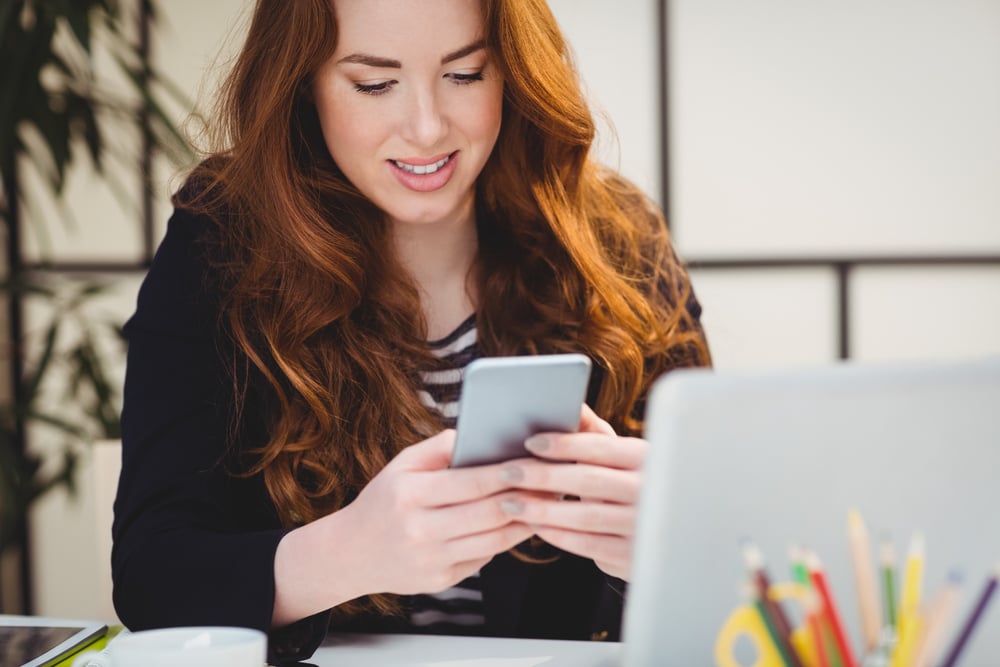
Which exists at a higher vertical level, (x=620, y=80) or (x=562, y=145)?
(x=620, y=80)

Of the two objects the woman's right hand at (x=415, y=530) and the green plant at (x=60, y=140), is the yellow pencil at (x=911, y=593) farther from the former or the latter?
the green plant at (x=60, y=140)

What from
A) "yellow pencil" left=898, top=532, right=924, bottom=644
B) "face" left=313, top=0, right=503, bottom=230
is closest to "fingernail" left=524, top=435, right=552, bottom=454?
"yellow pencil" left=898, top=532, right=924, bottom=644

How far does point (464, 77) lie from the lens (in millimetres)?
1187

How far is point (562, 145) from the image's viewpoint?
1.34 m

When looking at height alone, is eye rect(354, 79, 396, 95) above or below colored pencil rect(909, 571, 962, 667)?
above

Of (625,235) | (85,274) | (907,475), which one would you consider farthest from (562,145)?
(85,274)

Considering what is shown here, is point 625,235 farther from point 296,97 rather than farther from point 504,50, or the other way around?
point 296,97

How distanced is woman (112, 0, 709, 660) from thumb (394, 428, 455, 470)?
0.37 feet

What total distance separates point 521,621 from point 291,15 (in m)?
0.74

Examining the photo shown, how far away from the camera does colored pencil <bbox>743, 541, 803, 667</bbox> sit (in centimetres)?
54

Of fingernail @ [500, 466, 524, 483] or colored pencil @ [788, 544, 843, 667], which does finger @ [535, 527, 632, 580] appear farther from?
colored pencil @ [788, 544, 843, 667]

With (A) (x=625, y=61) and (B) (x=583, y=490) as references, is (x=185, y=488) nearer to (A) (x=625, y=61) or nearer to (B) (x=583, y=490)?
(B) (x=583, y=490)

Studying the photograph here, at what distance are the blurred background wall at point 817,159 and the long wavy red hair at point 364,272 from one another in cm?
102

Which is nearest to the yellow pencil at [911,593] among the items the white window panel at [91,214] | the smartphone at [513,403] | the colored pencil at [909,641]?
the colored pencil at [909,641]
